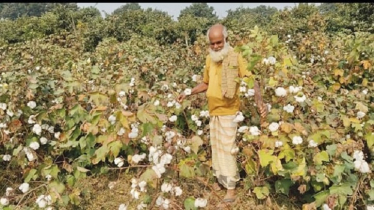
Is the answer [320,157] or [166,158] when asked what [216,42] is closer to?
[166,158]

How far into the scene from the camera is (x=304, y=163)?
7.73 feet

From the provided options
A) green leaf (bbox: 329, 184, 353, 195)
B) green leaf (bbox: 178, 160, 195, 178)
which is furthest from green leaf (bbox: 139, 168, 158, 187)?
green leaf (bbox: 329, 184, 353, 195)

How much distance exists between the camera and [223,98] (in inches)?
102

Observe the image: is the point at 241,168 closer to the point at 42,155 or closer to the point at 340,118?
the point at 340,118

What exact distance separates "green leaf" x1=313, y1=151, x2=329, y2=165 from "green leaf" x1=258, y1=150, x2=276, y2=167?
0.25 m

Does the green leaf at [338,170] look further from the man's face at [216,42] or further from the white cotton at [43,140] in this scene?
the white cotton at [43,140]

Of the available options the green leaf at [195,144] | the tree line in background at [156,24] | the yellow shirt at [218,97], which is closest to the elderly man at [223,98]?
the yellow shirt at [218,97]

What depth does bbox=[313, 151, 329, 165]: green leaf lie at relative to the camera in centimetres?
235

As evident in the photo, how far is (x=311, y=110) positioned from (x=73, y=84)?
66.6 inches

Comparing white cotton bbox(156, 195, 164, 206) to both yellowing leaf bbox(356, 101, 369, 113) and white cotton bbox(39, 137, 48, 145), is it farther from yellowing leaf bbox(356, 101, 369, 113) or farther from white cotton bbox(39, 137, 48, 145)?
yellowing leaf bbox(356, 101, 369, 113)

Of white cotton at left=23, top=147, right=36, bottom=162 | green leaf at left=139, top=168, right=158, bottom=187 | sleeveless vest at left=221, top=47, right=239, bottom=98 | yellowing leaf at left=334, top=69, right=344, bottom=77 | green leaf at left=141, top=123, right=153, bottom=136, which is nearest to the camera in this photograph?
green leaf at left=141, top=123, right=153, bottom=136

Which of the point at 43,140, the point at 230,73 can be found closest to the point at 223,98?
the point at 230,73

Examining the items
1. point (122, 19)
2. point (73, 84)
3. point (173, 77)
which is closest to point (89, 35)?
point (122, 19)

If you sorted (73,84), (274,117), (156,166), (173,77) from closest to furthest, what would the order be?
1. (156,166)
2. (274,117)
3. (73,84)
4. (173,77)
